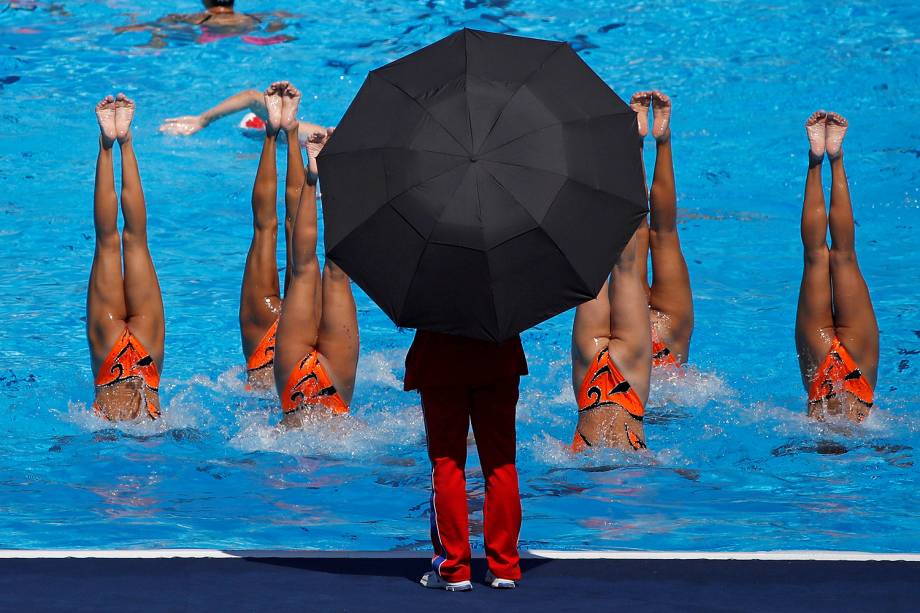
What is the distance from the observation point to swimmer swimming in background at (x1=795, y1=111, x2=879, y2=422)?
6.44 m

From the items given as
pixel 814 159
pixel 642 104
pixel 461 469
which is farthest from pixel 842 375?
A: pixel 461 469

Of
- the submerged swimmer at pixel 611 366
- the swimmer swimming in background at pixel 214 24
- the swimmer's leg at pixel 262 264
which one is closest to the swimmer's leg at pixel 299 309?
the swimmer's leg at pixel 262 264

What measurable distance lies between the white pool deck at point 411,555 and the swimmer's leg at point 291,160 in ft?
7.58

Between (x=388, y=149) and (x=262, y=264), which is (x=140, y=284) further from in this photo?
(x=388, y=149)

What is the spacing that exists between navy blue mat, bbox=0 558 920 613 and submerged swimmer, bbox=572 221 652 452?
1517mm

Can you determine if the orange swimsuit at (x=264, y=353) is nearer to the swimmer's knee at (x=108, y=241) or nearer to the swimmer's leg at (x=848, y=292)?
the swimmer's knee at (x=108, y=241)

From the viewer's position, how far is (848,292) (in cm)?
649

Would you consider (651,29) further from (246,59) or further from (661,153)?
(661,153)

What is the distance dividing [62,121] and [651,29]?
6.79m

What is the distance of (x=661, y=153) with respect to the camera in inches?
269

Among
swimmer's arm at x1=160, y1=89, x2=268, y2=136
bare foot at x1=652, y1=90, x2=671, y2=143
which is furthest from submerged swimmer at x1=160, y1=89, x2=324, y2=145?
bare foot at x1=652, y1=90, x2=671, y2=143

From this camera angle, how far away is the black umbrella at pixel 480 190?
3996mm

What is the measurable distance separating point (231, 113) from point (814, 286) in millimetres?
6714

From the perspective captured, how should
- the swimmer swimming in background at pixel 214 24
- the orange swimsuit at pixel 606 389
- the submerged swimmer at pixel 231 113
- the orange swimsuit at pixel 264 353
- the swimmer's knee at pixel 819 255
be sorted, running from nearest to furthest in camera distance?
the orange swimsuit at pixel 606 389
the swimmer's knee at pixel 819 255
the orange swimsuit at pixel 264 353
the submerged swimmer at pixel 231 113
the swimmer swimming in background at pixel 214 24
